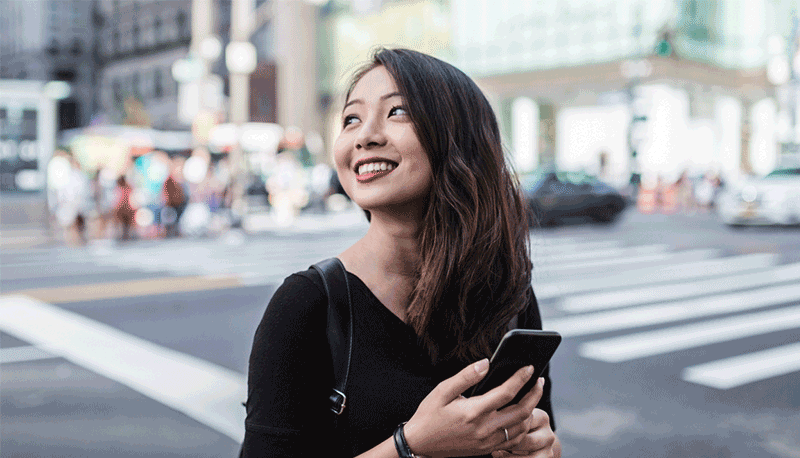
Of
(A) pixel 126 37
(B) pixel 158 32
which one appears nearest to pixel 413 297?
(B) pixel 158 32

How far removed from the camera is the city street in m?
4.70

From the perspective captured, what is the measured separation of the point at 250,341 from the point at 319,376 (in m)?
5.74

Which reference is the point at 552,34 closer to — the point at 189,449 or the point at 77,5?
the point at 189,449

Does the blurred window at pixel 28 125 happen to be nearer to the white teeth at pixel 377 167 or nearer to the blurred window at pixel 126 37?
the white teeth at pixel 377 167

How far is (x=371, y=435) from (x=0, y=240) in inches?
754

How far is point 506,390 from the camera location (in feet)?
4.84

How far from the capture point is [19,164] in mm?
26031

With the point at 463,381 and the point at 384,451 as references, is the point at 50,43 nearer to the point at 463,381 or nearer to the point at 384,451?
the point at 384,451

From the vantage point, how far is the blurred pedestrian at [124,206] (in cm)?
1725

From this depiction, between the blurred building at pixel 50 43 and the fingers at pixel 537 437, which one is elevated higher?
the blurred building at pixel 50 43

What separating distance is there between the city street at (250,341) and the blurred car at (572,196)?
21.7 ft

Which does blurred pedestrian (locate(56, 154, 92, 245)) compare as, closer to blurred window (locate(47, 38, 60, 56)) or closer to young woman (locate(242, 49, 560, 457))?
young woman (locate(242, 49, 560, 457))

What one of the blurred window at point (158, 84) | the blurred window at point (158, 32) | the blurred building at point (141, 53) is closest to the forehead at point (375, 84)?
the blurred building at point (141, 53)

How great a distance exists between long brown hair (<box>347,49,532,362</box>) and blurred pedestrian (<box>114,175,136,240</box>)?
54.1 feet
